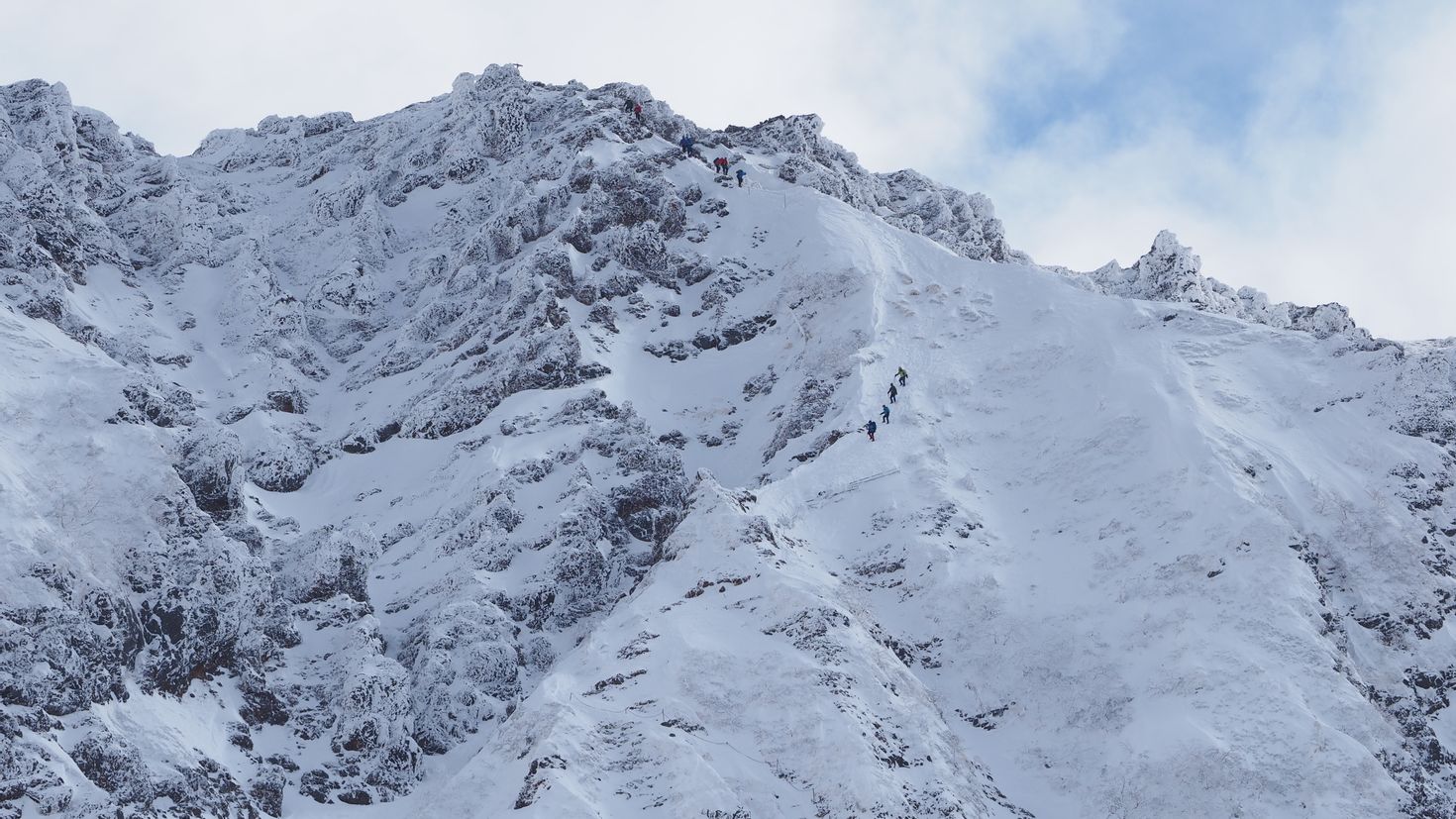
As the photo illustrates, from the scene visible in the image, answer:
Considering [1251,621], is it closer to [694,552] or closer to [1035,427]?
[1035,427]

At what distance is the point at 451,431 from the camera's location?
64.6 meters

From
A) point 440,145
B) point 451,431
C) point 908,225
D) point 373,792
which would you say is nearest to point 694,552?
point 373,792

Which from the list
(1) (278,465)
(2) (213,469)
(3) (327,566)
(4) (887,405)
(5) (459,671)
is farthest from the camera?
(1) (278,465)

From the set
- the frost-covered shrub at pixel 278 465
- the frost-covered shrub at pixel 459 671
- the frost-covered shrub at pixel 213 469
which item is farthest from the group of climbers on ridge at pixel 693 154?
the frost-covered shrub at pixel 459 671

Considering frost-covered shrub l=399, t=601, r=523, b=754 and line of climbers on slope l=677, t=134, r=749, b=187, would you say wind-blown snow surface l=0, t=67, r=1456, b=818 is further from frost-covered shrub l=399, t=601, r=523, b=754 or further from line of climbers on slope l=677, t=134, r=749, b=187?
line of climbers on slope l=677, t=134, r=749, b=187

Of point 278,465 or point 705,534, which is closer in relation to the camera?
point 705,534

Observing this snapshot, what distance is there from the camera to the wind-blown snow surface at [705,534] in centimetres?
4103

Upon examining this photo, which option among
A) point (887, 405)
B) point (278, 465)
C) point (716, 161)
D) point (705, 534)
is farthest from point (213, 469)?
point (716, 161)

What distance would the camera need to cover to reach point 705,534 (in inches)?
1977

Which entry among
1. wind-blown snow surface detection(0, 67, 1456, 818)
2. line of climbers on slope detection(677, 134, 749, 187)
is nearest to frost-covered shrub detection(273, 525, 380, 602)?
wind-blown snow surface detection(0, 67, 1456, 818)

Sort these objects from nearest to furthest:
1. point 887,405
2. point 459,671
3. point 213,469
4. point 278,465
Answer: point 459,671 < point 213,469 < point 887,405 < point 278,465

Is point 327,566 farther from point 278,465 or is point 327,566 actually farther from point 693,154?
point 693,154

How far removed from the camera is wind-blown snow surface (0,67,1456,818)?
41031 millimetres

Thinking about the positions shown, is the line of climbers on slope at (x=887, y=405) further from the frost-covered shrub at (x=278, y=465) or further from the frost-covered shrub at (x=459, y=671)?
the frost-covered shrub at (x=278, y=465)
